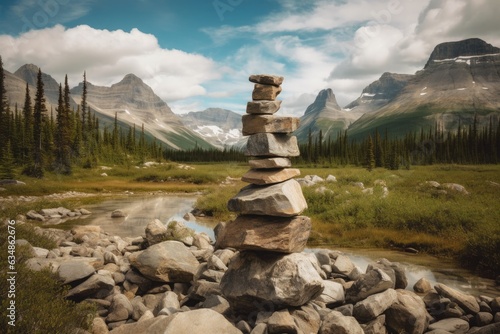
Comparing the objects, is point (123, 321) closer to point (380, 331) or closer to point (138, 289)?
point (138, 289)

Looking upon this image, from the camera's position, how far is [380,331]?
29.7 ft

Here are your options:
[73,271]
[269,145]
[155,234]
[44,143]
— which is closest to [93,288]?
[73,271]

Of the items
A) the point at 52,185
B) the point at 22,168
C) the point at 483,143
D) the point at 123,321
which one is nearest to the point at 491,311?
the point at 123,321

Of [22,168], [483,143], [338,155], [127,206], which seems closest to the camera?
[127,206]

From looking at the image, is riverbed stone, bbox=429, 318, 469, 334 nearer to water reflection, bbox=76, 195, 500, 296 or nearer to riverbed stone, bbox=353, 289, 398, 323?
riverbed stone, bbox=353, 289, 398, 323

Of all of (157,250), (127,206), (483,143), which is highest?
(483,143)

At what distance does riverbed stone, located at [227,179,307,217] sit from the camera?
32.0 ft

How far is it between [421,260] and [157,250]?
44.2 ft

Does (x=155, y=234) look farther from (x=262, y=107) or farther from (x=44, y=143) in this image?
(x=44, y=143)

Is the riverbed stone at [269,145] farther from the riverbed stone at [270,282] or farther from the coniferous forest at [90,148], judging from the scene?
the coniferous forest at [90,148]

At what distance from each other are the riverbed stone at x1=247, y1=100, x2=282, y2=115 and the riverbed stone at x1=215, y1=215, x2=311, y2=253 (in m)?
3.47

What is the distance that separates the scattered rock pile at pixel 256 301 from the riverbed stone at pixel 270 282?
3 centimetres

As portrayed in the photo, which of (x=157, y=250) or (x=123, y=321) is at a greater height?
(x=157, y=250)

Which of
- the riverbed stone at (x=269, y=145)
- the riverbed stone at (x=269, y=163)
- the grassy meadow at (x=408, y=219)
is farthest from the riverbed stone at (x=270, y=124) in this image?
the grassy meadow at (x=408, y=219)
